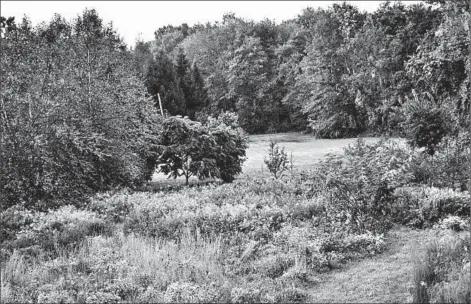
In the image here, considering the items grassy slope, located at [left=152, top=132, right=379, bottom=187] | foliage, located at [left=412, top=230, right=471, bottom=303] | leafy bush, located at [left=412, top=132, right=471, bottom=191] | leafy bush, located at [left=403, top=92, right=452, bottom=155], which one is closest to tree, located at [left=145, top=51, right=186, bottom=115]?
grassy slope, located at [left=152, top=132, right=379, bottom=187]

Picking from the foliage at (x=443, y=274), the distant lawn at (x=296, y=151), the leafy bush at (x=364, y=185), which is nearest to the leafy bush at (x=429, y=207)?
the leafy bush at (x=364, y=185)

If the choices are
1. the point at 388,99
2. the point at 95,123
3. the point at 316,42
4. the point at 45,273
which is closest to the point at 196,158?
the point at 95,123

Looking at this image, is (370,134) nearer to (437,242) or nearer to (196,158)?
(196,158)

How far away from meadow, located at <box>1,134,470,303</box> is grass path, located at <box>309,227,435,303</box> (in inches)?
0.6

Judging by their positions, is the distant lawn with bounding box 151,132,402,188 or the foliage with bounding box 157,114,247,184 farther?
the distant lawn with bounding box 151,132,402,188

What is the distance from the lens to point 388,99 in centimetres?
2794

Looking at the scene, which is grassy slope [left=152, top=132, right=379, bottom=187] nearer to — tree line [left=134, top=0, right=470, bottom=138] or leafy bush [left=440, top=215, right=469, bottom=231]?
tree line [left=134, top=0, right=470, bottom=138]

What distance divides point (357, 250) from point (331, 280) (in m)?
1.32

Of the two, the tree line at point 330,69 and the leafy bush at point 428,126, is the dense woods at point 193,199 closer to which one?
the leafy bush at point 428,126

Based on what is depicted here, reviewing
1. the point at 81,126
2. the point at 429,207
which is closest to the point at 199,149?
the point at 81,126

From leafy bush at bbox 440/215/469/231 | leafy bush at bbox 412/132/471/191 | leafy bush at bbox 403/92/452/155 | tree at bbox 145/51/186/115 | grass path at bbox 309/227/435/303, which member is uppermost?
tree at bbox 145/51/186/115

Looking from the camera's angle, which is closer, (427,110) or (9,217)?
(9,217)

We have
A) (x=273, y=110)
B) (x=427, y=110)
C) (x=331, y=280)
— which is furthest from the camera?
(x=273, y=110)

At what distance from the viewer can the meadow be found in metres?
5.42
